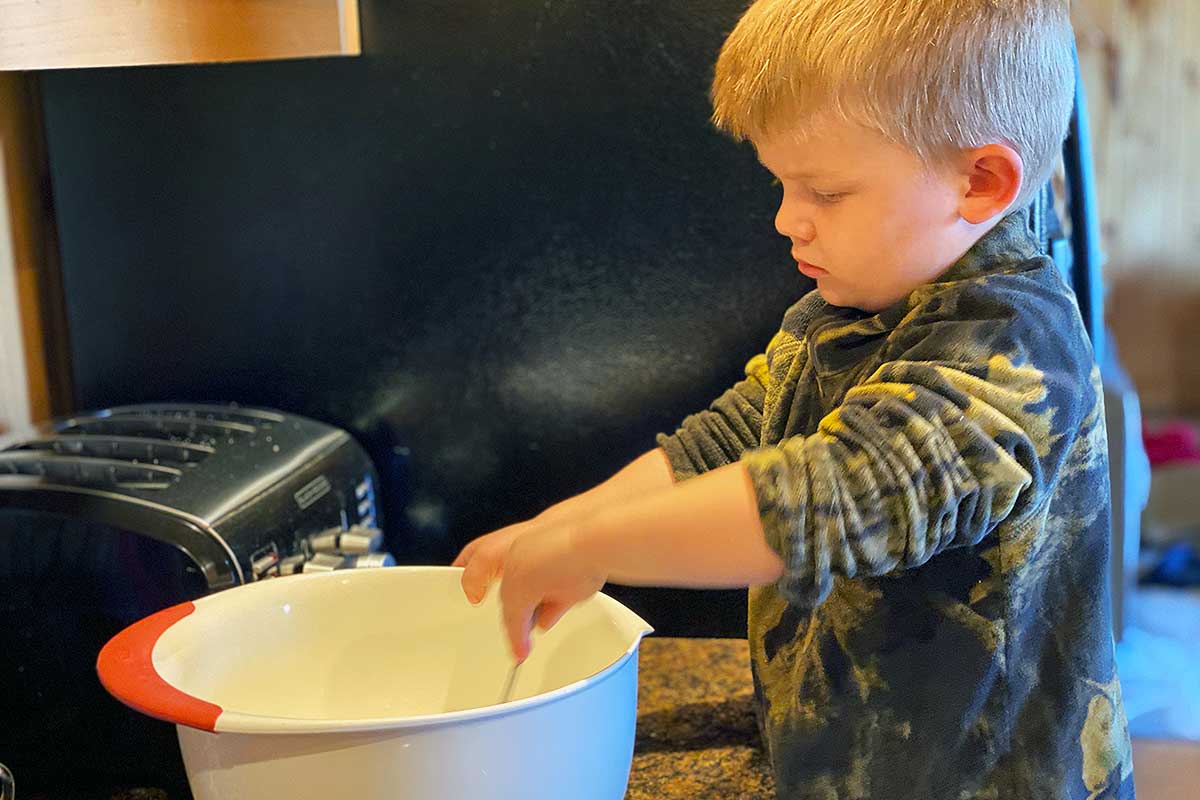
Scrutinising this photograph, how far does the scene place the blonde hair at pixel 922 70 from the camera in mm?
644

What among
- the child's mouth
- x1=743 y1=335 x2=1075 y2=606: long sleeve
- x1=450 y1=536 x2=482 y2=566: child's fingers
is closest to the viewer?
x1=743 y1=335 x2=1075 y2=606: long sleeve

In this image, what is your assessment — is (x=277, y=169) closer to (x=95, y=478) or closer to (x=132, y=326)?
(x=132, y=326)

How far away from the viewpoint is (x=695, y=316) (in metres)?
1.05

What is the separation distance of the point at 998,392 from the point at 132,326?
810mm

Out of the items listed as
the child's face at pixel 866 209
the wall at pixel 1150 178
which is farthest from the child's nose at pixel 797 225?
the wall at pixel 1150 178

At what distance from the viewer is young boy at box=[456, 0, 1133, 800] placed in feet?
1.97

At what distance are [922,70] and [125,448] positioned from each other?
662mm

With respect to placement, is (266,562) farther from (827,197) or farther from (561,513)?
(827,197)

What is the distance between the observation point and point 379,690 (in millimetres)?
848

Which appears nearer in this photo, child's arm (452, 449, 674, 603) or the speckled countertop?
child's arm (452, 449, 674, 603)

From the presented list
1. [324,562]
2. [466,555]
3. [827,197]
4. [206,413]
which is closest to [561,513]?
[466,555]

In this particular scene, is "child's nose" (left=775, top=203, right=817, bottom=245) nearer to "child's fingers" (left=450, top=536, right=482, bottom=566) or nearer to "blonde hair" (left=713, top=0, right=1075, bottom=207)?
"blonde hair" (left=713, top=0, right=1075, bottom=207)

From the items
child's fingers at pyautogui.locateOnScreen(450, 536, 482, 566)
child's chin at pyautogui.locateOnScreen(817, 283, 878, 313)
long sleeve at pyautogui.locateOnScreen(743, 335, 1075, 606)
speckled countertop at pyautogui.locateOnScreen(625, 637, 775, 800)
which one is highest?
child's chin at pyautogui.locateOnScreen(817, 283, 878, 313)

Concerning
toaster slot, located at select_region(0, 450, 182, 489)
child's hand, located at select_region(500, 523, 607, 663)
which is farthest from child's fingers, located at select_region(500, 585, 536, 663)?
toaster slot, located at select_region(0, 450, 182, 489)
